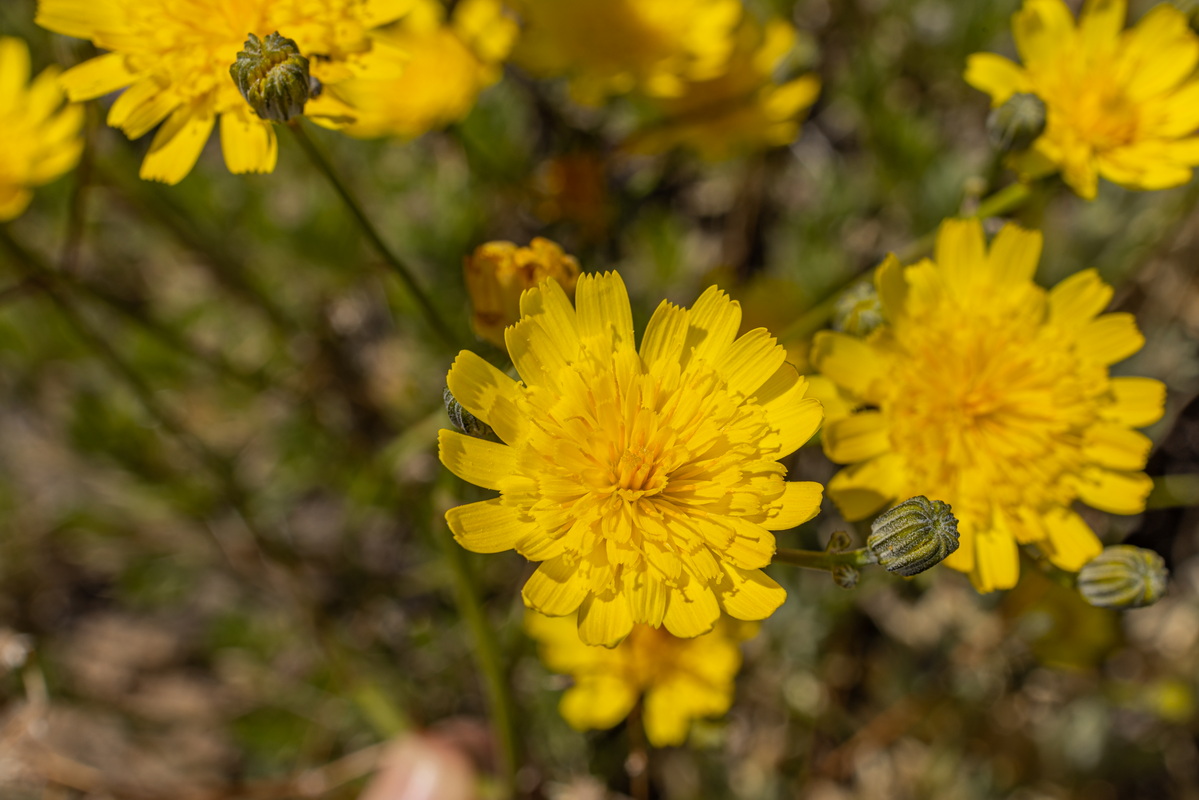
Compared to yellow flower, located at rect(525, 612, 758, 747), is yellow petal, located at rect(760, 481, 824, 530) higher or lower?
higher

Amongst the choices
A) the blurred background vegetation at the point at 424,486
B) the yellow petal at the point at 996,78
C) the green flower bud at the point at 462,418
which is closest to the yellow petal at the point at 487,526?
the green flower bud at the point at 462,418

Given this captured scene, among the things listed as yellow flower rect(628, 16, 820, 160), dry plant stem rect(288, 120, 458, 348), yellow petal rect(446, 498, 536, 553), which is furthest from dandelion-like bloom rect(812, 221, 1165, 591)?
yellow flower rect(628, 16, 820, 160)

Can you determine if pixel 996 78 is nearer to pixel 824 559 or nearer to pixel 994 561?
pixel 994 561

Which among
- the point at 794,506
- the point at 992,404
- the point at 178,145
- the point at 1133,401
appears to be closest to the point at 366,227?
the point at 178,145

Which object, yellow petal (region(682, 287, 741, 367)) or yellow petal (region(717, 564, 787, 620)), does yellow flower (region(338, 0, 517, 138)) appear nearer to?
yellow petal (region(682, 287, 741, 367))

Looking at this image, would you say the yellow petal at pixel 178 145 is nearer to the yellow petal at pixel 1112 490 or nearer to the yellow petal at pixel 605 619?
the yellow petal at pixel 605 619

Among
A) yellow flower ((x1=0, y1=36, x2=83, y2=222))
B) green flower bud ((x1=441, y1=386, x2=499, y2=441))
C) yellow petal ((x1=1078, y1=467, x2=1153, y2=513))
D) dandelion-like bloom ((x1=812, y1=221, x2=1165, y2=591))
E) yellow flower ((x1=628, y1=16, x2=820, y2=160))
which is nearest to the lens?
green flower bud ((x1=441, y1=386, x2=499, y2=441))

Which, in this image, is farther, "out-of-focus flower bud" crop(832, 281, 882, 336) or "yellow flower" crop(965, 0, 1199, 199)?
"yellow flower" crop(965, 0, 1199, 199)
